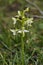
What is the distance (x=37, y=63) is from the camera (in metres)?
2.81

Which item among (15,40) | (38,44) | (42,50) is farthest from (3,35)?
(42,50)

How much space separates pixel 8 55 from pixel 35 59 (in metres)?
0.33

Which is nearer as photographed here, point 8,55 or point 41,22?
point 8,55

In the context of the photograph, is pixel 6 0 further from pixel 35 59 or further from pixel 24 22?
Result: pixel 24 22

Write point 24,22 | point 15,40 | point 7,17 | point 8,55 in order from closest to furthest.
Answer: point 24,22, point 8,55, point 15,40, point 7,17

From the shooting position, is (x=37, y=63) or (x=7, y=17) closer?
(x=37, y=63)

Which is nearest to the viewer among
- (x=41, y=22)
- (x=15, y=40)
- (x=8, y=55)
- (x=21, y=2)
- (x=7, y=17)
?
(x=8, y=55)

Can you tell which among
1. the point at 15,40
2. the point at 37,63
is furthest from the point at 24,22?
the point at 15,40

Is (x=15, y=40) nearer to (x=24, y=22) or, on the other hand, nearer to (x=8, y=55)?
(x=8, y=55)

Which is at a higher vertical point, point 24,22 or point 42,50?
point 24,22

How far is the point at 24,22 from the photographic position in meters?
2.33

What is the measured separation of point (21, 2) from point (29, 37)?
205cm

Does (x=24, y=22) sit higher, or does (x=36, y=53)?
(x=24, y=22)

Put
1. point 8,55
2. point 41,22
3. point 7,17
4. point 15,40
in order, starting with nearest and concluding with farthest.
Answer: point 8,55 → point 15,40 → point 41,22 → point 7,17
